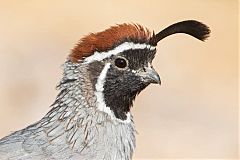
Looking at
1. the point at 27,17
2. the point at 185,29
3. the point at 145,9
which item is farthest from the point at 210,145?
the point at 185,29

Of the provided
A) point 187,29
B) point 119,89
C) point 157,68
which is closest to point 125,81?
point 119,89

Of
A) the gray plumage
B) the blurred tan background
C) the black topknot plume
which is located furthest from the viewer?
the blurred tan background

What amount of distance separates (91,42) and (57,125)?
33cm

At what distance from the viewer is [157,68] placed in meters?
5.64

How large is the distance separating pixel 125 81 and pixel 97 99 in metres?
0.13

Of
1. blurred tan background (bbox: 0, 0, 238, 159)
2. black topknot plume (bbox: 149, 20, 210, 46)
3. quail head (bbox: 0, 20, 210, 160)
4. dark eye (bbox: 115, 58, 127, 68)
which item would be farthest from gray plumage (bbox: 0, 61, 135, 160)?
Answer: blurred tan background (bbox: 0, 0, 238, 159)

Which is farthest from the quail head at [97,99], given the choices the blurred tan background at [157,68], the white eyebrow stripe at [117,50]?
the blurred tan background at [157,68]

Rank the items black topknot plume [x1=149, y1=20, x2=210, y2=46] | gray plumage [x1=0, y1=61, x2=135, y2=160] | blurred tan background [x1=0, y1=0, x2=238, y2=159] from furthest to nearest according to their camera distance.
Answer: blurred tan background [x1=0, y1=0, x2=238, y2=159] < black topknot plume [x1=149, y1=20, x2=210, y2=46] < gray plumage [x1=0, y1=61, x2=135, y2=160]

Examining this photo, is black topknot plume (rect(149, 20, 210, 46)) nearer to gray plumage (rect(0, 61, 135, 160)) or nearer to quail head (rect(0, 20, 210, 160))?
quail head (rect(0, 20, 210, 160))

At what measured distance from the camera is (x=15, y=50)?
221 inches

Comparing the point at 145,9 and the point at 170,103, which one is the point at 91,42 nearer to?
the point at 170,103

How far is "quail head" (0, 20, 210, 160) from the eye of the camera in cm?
327

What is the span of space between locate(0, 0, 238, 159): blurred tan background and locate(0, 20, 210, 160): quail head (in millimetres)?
1809

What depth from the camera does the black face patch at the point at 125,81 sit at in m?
3.31
